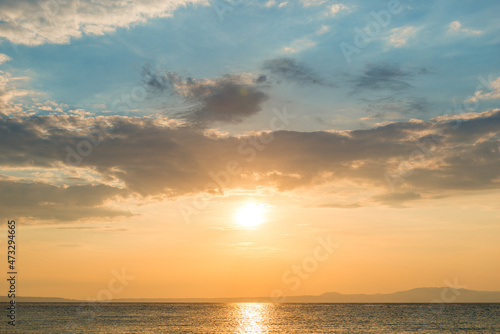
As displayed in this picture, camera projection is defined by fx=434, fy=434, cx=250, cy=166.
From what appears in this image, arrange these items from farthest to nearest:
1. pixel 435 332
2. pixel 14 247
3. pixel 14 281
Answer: pixel 435 332, pixel 14 281, pixel 14 247

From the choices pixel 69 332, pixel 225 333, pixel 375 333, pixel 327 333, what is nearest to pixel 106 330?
pixel 69 332

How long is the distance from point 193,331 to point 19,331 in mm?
36237

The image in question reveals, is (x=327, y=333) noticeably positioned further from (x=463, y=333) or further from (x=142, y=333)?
(x=142, y=333)

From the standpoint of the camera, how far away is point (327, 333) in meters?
95.5

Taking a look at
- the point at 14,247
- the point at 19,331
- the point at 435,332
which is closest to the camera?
the point at 14,247

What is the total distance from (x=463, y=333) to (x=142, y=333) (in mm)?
71268

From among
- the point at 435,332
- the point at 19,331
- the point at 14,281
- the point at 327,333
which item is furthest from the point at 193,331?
the point at 435,332

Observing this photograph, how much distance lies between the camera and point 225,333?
98.9 m

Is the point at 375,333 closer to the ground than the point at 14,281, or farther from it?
closer to the ground

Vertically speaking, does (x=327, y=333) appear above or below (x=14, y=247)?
below

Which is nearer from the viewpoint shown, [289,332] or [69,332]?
[69,332]

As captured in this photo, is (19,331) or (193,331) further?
(193,331)

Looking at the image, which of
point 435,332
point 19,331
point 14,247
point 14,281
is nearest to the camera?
point 14,247

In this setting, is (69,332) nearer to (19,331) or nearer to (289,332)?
(19,331)
